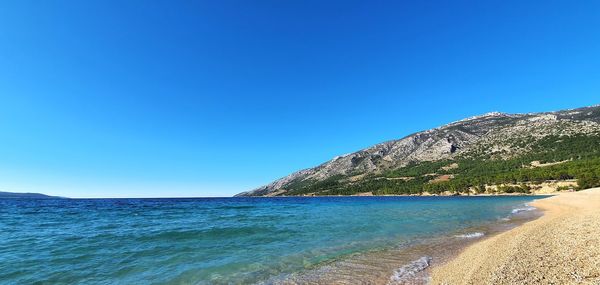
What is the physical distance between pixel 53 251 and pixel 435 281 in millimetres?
19793

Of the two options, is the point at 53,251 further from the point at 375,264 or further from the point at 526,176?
the point at 526,176

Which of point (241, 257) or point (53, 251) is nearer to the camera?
point (241, 257)

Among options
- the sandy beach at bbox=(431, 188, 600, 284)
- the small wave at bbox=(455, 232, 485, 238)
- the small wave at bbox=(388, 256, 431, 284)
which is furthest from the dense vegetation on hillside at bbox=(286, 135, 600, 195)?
the small wave at bbox=(388, 256, 431, 284)

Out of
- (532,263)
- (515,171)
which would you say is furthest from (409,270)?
(515,171)

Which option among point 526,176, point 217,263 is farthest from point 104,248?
point 526,176

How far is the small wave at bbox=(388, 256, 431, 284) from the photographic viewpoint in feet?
36.3

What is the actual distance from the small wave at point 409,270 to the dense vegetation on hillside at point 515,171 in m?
92.9

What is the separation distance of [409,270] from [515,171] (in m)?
146

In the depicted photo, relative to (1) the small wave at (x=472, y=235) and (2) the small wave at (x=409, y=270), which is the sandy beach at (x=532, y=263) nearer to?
(2) the small wave at (x=409, y=270)

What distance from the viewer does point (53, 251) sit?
17.1m

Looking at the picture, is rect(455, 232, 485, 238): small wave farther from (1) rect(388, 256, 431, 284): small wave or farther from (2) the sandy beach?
(1) rect(388, 256, 431, 284): small wave

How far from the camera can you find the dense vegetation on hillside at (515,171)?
99688 millimetres

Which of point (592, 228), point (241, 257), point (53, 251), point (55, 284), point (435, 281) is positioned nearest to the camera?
point (435, 281)

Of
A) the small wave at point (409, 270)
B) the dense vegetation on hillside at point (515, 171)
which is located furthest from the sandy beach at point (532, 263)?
the dense vegetation on hillside at point (515, 171)
